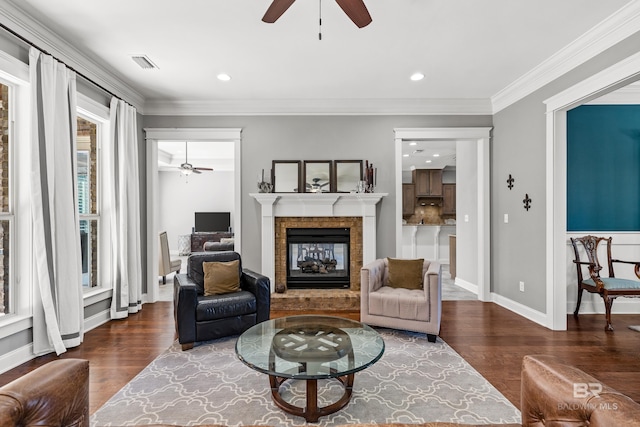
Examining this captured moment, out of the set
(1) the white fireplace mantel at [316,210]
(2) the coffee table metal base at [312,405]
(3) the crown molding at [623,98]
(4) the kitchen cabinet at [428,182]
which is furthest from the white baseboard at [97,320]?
(4) the kitchen cabinet at [428,182]

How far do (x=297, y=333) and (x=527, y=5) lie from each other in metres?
3.07

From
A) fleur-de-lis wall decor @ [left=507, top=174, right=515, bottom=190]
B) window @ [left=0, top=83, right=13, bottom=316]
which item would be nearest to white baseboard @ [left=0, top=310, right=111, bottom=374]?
window @ [left=0, top=83, right=13, bottom=316]

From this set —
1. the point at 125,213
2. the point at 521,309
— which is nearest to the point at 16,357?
the point at 125,213

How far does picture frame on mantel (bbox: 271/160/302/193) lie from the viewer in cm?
→ 464

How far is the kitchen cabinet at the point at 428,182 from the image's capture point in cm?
890

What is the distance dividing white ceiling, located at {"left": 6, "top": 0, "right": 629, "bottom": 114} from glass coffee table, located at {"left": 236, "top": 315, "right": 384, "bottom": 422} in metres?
2.49

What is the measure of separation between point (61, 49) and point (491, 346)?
490 centimetres

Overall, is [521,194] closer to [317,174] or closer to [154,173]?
[317,174]

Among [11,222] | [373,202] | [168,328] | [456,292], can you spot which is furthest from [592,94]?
[11,222]

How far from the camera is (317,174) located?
4.66 m

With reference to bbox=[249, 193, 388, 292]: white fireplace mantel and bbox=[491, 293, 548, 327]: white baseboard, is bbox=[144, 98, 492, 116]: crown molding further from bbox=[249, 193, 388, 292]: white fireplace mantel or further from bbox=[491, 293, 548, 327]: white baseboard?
bbox=[491, 293, 548, 327]: white baseboard

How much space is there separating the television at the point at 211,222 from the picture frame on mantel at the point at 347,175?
5598 mm

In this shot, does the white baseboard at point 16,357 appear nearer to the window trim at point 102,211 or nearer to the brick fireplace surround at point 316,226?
the window trim at point 102,211

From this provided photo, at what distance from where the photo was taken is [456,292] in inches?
204
